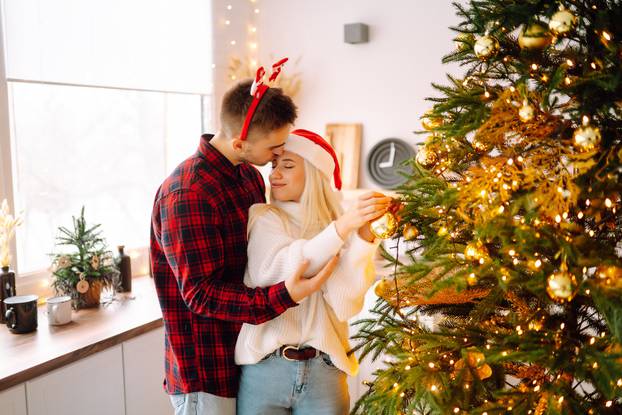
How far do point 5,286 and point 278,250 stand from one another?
1.32 meters

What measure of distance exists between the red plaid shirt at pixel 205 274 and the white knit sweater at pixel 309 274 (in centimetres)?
5

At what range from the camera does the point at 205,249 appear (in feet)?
4.25

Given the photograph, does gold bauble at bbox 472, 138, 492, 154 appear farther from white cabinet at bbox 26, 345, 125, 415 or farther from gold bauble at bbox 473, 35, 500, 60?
white cabinet at bbox 26, 345, 125, 415

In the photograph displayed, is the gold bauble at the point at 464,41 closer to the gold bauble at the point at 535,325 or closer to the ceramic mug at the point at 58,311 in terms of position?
the gold bauble at the point at 535,325

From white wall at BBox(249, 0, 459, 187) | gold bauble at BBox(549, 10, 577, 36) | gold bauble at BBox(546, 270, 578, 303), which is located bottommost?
gold bauble at BBox(546, 270, 578, 303)

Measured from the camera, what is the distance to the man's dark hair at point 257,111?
135 cm

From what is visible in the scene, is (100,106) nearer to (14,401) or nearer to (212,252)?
(14,401)

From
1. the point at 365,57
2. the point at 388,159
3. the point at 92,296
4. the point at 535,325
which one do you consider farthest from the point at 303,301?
the point at 365,57

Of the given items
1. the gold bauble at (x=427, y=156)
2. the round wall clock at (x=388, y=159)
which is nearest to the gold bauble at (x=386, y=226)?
the gold bauble at (x=427, y=156)

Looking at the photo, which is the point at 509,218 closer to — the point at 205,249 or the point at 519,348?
the point at 519,348

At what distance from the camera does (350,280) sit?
1.29m

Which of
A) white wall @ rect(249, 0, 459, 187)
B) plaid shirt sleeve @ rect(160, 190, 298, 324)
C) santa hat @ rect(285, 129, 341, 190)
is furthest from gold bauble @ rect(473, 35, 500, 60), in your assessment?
white wall @ rect(249, 0, 459, 187)

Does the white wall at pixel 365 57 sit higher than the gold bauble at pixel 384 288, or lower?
higher

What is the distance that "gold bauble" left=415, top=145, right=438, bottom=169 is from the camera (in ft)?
3.54
